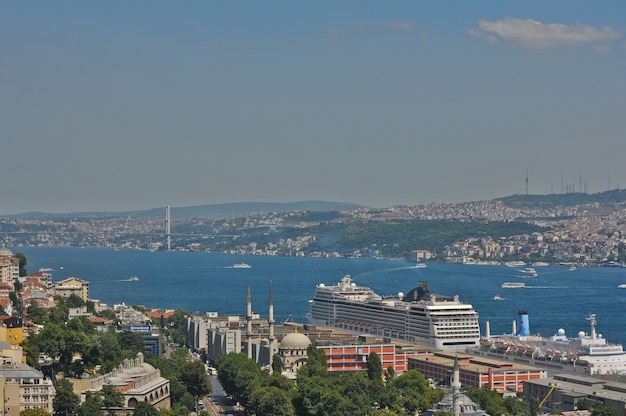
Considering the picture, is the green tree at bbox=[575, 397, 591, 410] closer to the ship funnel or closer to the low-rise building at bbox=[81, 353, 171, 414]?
the low-rise building at bbox=[81, 353, 171, 414]

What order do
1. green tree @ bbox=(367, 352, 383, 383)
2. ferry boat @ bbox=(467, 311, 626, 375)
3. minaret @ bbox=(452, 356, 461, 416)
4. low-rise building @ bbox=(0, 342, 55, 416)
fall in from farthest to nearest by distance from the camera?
ferry boat @ bbox=(467, 311, 626, 375), green tree @ bbox=(367, 352, 383, 383), minaret @ bbox=(452, 356, 461, 416), low-rise building @ bbox=(0, 342, 55, 416)

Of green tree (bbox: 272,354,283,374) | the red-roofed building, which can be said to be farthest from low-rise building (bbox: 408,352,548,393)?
the red-roofed building

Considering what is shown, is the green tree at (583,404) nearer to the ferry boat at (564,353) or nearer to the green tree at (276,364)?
the ferry boat at (564,353)

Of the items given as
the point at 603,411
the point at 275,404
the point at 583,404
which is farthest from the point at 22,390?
the point at 583,404

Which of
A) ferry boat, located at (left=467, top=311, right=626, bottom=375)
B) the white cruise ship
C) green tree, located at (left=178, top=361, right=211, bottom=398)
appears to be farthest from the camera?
the white cruise ship

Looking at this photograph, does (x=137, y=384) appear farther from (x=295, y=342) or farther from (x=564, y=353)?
(x=564, y=353)

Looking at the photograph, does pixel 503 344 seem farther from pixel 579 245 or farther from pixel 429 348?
pixel 579 245

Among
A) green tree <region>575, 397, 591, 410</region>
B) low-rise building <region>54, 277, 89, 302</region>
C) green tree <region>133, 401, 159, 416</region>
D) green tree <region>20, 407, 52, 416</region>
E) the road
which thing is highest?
low-rise building <region>54, 277, 89, 302</region>
